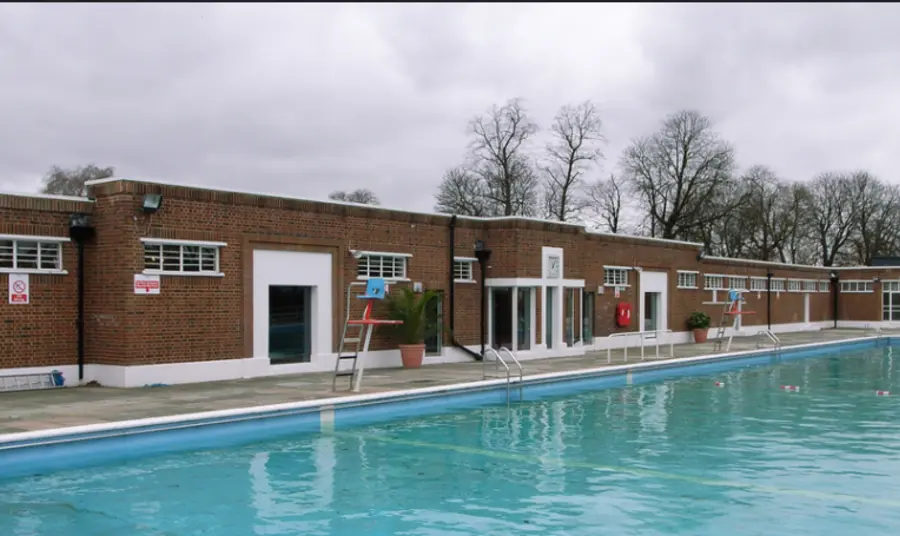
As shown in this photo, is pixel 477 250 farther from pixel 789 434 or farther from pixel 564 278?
pixel 789 434

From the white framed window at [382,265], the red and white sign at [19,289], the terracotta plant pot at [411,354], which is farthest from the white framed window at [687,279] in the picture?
the red and white sign at [19,289]

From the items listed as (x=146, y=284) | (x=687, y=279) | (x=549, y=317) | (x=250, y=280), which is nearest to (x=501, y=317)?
(x=549, y=317)

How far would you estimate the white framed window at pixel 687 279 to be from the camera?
30938 mm

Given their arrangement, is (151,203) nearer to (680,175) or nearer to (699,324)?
(699,324)

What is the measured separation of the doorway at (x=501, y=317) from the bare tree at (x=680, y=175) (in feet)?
98.7

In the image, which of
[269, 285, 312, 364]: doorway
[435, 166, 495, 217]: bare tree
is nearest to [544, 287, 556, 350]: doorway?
[269, 285, 312, 364]: doorway

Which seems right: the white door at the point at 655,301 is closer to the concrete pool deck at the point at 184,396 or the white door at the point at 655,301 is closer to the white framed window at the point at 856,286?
the concrete pool deck at the point at 184,396

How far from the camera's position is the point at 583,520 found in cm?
791

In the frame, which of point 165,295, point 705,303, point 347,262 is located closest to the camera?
point 165,295

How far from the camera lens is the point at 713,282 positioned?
33281 millimetres

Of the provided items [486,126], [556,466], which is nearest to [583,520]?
[556,466]

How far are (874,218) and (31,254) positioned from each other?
54444 mm

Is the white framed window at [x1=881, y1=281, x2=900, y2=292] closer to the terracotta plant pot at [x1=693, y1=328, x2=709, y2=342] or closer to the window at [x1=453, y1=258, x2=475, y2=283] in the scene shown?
the terracotta plant pot at [x1=693, y1=328, x2=709, y2=342]

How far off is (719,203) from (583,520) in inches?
1834
